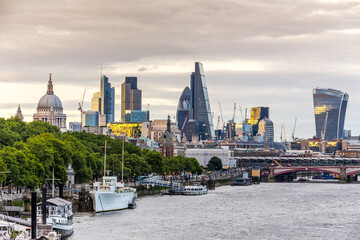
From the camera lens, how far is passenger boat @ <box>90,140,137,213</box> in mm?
101375

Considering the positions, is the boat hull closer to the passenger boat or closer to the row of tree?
the passenger boat

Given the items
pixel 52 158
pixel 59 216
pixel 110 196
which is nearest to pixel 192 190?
pixel 52 158

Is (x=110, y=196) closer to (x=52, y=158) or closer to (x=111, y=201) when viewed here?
(x=111, y=201)

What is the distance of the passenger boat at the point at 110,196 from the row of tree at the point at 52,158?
21.6ft

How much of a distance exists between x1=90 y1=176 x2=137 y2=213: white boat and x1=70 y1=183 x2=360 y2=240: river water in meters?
1.55

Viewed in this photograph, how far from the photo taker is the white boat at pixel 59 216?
254ft

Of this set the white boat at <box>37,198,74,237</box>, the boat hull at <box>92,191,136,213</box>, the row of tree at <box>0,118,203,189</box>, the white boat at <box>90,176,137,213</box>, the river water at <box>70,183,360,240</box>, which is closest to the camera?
the white boat at <box>37,198,74,237</box>

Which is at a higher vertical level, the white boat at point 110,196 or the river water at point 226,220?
the white boat at point 110,196

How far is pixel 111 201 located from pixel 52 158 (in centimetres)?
1039

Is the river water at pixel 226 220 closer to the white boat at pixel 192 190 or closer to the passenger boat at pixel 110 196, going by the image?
the passenger boat at pixel 110 196

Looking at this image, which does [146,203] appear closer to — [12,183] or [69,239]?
[12,183]

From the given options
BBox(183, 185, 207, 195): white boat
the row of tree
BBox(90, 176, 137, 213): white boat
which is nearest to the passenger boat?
BBox(90, 176, 137, 213): white boat

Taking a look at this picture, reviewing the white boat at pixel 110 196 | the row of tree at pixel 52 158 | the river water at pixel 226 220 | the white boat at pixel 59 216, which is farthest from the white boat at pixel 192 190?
the white boat at pixel 59 216

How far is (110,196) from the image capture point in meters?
104
